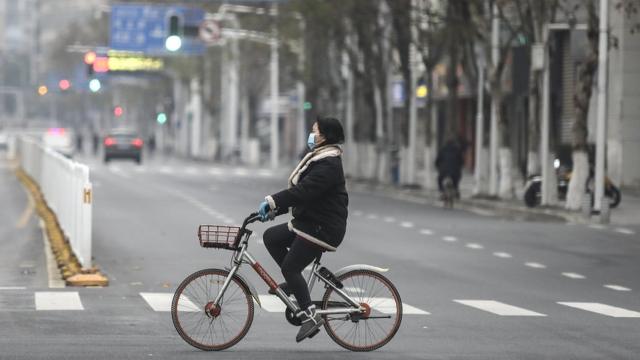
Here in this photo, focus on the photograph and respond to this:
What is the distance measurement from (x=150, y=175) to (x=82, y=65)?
108m

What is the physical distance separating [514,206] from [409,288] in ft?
66.2

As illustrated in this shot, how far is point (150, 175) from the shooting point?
6481 cm

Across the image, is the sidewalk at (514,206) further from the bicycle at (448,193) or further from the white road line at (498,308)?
the white road line at (498,308)

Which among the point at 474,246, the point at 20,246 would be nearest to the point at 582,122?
the point at 474,246

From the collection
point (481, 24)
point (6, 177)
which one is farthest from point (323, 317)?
point (6, 177)

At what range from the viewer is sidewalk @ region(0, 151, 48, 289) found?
20.2 m

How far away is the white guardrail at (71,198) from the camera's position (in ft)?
67.5

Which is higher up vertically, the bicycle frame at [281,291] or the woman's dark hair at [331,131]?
the woman's dark hair at [331,131]

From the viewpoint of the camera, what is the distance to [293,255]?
13.1m

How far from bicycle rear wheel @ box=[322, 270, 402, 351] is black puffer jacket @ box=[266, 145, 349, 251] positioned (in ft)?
1.24

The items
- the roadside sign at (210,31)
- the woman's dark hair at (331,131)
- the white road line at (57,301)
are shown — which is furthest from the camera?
the roadside sign at (210,31)

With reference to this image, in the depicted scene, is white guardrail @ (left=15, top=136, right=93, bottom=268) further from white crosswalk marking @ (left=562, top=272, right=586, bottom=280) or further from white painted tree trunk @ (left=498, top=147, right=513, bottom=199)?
white painted tree trunk @ (left=498, top=147, right=513, bottom=199)

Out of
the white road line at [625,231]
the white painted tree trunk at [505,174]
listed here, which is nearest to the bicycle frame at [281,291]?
the white road line at [625,231]

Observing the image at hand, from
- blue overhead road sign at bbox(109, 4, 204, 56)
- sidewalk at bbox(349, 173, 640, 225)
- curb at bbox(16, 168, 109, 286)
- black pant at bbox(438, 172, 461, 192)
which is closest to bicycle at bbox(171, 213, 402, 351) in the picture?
curb at bbox(16, 168, 109, 286)
